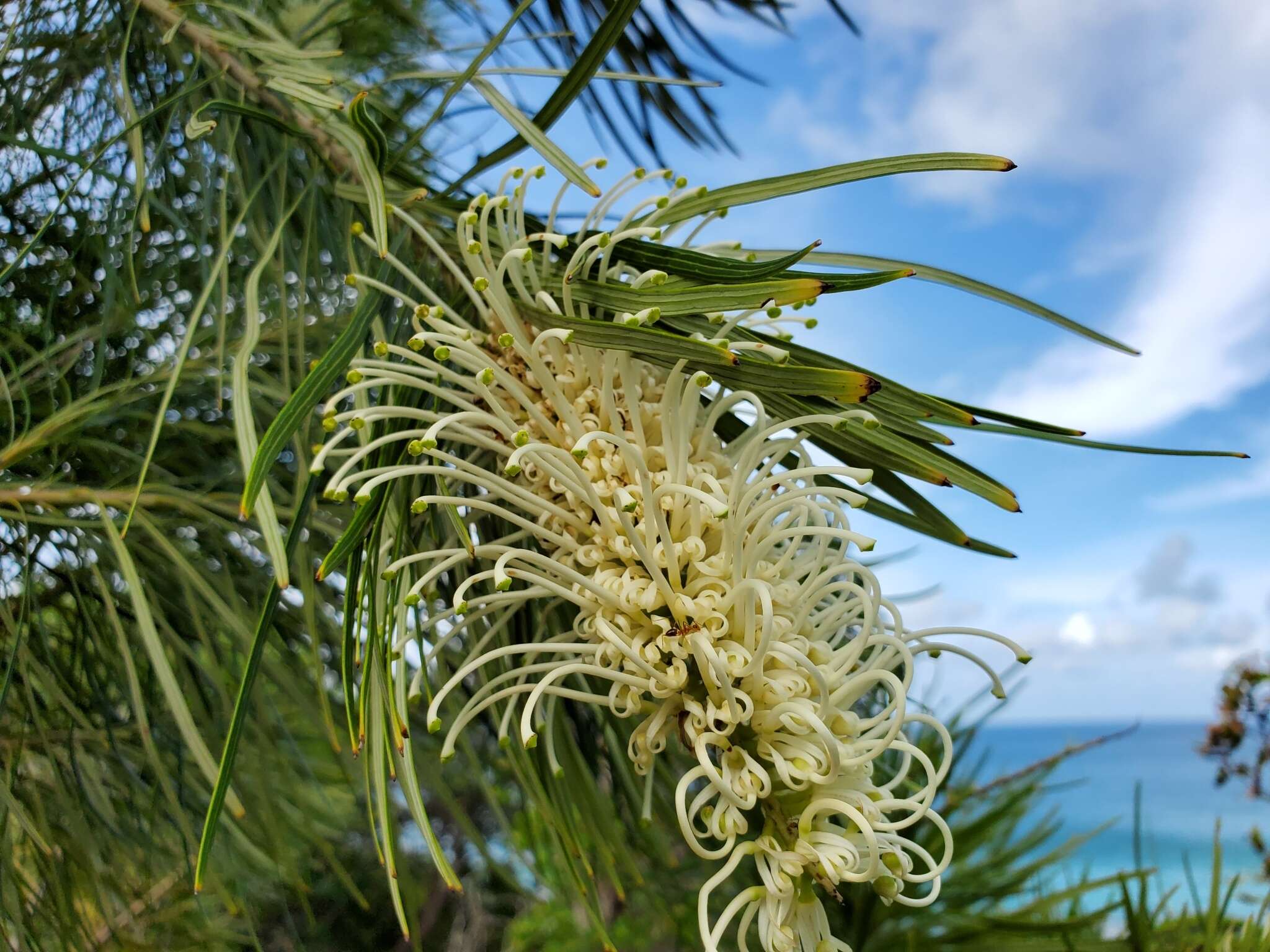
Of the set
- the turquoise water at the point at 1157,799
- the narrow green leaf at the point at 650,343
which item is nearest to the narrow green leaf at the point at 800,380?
the narrow green leaf at the point at 650,343

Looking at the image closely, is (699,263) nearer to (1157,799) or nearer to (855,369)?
(855,369)

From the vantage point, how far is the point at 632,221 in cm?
36

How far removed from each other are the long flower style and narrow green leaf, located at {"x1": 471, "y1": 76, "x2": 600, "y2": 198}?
0.06 feet

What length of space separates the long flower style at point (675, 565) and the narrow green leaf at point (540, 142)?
19 mm

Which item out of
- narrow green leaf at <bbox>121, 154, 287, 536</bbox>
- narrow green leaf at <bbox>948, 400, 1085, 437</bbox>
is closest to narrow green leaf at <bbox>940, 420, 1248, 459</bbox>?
narrow green leaf at <bbox>948, 400, 1085, 437</bbox>

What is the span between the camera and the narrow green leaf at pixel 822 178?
0.29 meters

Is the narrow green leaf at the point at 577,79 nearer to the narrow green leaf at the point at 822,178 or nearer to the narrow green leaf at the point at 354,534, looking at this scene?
the narrow green leaf at the point at 822,178

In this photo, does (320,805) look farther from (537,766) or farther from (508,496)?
(508,496)

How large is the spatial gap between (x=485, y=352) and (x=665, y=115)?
50 cm

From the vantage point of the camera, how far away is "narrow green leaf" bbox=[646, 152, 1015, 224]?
294 millimetres

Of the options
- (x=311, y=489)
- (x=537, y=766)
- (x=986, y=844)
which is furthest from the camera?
(x=986, y=844)

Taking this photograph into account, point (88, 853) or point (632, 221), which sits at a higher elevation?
point (632, 221)

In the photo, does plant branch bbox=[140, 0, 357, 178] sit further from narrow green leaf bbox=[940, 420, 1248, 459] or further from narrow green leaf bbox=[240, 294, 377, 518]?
narrow green leaf bbox=[940, 420, 1248, 459]

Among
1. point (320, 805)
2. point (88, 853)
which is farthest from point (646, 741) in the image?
point (320, 805)
